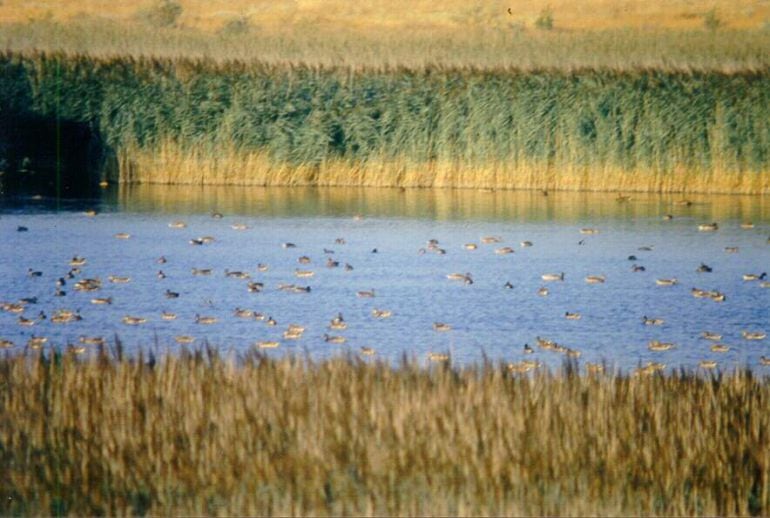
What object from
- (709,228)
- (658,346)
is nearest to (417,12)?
(709,228)

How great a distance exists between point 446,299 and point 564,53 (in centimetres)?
1543

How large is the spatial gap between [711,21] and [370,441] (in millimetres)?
30338

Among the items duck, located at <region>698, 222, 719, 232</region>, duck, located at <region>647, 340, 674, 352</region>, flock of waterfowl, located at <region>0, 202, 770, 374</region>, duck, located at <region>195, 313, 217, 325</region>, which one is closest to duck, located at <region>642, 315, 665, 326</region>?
flock of waterfowl, located at <region>0, 202, 770, 374</region>

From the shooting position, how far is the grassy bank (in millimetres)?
27172

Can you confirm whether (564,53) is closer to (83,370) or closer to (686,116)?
(686,116)

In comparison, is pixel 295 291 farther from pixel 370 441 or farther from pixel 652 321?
pixel 370 441

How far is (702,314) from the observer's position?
16203mm

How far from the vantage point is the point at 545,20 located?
1713 inches

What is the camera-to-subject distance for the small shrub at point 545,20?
4278cm

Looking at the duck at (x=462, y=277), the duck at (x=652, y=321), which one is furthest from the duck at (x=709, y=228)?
the duck at (x=652, y=321)

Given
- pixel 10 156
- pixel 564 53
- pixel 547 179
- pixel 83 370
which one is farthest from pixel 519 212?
pixel 83 370

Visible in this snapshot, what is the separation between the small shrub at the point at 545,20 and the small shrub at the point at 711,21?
487 cm

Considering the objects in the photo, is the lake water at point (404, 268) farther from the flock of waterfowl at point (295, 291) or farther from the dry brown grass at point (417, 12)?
the dry brown grass at point (417, 12)

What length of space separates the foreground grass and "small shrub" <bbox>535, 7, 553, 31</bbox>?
108ft
